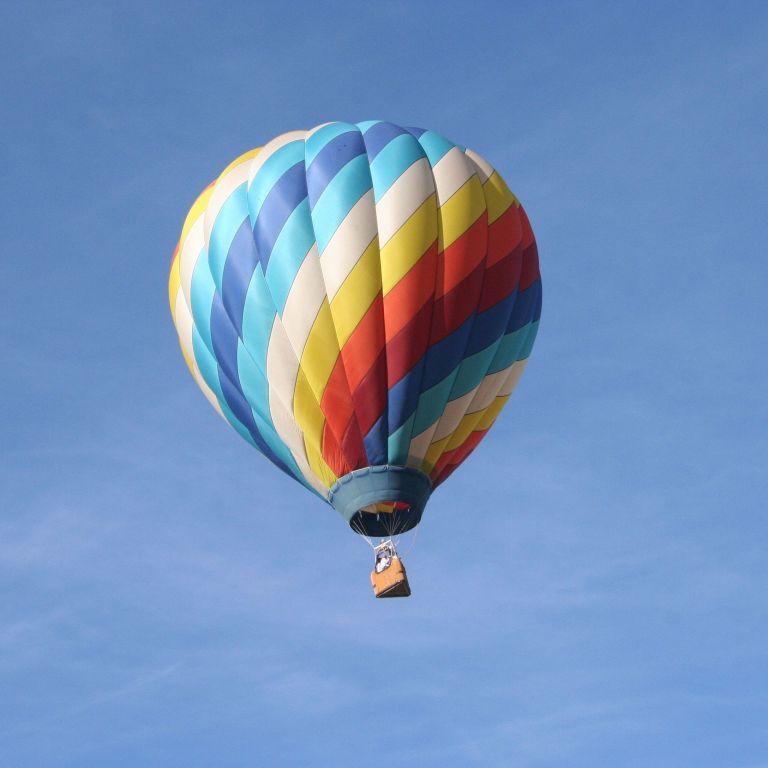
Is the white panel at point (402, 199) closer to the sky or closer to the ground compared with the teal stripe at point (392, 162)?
closer to the ground

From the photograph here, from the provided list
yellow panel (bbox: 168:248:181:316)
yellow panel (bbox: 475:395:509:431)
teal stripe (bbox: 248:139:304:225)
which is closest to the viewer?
teal stripe (bbox: 248:139:304:225)

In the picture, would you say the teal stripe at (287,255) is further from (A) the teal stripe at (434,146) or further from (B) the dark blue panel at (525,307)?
(B) the dark blue panel at (525,307)

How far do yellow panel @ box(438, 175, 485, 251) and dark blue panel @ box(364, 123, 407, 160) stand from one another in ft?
4.03

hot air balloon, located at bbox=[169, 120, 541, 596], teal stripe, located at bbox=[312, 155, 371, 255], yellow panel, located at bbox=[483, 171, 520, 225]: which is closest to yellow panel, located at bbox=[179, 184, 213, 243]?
hot air balloon, located at bbox=[169, 120, 541, 596]

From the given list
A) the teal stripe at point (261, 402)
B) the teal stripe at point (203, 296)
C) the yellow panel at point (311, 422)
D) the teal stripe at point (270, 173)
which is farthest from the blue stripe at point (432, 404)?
the teal stripe at point (270, 173)

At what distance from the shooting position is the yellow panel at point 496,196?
29.8m

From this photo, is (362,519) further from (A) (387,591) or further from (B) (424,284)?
(B) (424,284)

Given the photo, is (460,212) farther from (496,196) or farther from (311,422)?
(311,422)

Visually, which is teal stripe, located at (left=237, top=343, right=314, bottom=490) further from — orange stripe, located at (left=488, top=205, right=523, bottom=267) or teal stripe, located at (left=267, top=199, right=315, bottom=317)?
orange stripe, located at (left=488, top=205, right=523, bottom=267)

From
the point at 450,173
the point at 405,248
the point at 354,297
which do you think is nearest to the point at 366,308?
the point at 354,297

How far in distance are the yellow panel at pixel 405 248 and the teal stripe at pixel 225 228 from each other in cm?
222

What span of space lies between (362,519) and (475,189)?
474 centimetres

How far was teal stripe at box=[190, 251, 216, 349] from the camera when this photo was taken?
1180 inches

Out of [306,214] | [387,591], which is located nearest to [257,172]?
[306,214]
